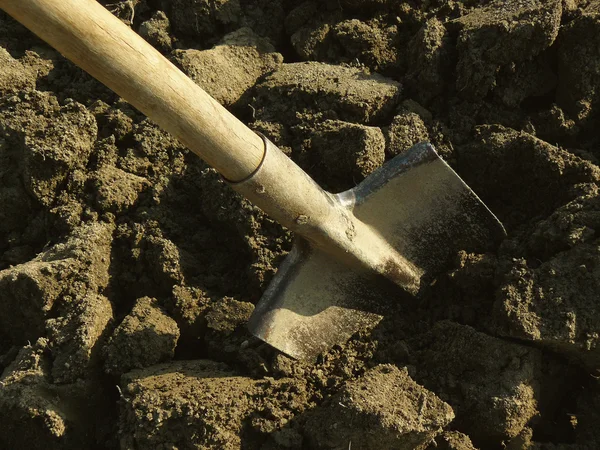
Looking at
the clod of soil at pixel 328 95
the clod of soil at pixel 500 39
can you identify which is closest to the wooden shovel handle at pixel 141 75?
the clod of soil at pixel 328 95

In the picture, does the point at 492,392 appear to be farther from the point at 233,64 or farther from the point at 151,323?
the point at 233,64

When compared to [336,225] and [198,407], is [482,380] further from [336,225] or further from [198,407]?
[198,407]

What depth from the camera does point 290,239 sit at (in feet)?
9.86

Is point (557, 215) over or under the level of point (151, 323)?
over

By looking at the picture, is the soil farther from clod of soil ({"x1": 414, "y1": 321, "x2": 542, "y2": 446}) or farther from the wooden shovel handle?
the wooden shovel handle

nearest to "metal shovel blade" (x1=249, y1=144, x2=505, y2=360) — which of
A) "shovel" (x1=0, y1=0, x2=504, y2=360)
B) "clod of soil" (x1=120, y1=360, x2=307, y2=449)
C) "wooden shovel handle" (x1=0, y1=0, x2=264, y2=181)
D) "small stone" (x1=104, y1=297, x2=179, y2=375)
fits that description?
"shovel" (x1=0, y1=0, x2=504, y2=360)

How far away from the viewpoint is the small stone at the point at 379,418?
2303 mm

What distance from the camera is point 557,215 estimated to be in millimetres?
2736

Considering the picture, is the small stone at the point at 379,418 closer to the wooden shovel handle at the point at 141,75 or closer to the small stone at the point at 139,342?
the small stone at the point at 139,342

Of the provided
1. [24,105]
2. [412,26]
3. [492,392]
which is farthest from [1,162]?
[492,392]

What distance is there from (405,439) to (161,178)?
5.22 ft

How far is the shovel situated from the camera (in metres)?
2.44

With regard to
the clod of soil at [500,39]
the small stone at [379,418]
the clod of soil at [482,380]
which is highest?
the clod of soil at [500,39]

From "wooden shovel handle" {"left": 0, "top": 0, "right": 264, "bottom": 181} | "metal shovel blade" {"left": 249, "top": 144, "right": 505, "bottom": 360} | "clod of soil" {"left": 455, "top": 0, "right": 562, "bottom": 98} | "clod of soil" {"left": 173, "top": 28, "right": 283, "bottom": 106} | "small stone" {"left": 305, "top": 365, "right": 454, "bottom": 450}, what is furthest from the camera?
"clod of soil" {"left": 173, "top": 28, "right": 283, "bottom": 106}
